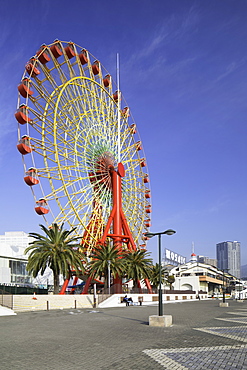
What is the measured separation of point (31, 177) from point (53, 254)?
796cm

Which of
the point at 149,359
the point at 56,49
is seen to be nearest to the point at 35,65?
the point at 56,49

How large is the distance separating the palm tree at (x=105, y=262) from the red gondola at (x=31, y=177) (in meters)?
12.9

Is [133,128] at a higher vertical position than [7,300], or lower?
higher

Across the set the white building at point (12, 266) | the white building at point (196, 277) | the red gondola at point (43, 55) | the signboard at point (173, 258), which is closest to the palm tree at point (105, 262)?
the red gondola at point (43, 55)

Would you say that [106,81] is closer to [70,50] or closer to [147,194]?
[70,50]

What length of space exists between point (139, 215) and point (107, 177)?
998cm

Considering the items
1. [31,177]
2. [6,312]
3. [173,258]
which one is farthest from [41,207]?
[173,258]

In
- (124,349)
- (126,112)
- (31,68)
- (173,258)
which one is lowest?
(173,258)

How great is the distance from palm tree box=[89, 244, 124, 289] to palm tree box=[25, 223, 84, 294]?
457cm

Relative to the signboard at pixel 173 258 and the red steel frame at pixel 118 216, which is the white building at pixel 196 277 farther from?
the red steel frame at pixel 118 216

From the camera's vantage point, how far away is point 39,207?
3709 centimetres

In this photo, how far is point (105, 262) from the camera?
144ft

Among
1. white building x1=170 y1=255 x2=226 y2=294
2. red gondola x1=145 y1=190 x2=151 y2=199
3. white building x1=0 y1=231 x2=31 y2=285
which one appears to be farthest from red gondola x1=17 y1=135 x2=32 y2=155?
white building x1=170 y1=255 x2=226 y2=294

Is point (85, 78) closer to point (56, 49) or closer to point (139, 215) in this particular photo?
point (56, 49)
